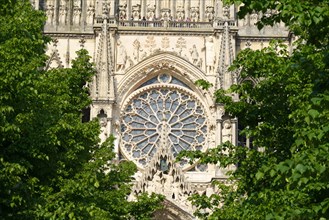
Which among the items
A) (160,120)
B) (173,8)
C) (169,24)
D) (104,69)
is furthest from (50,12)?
(160,120)

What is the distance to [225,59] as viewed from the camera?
105 feet

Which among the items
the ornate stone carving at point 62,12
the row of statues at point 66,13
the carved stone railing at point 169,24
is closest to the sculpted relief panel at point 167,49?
the carved stone railing at point 169,24

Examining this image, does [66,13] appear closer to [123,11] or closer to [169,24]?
[123,11]

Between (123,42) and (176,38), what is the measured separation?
2.04 metres

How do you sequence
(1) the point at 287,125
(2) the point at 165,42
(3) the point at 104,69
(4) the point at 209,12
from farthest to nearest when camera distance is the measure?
(4) the point at 209,12
(2) the point at 165,42
(3) the point at 104,69
(1) the point at 287,125

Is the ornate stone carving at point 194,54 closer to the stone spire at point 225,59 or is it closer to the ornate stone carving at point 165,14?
the stone spire at point 225,59

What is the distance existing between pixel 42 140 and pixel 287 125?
4.62 m

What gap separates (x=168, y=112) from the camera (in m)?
32.8

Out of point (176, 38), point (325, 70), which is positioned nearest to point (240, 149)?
point (325, 70)

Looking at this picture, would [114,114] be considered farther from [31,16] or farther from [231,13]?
[31,16]

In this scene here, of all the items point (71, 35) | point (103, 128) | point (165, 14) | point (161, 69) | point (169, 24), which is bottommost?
point (103, 128)

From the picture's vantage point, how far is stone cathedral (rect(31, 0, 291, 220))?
105ft

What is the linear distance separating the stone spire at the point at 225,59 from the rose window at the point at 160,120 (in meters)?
1.68

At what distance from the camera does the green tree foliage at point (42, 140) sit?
14820 millimetres
